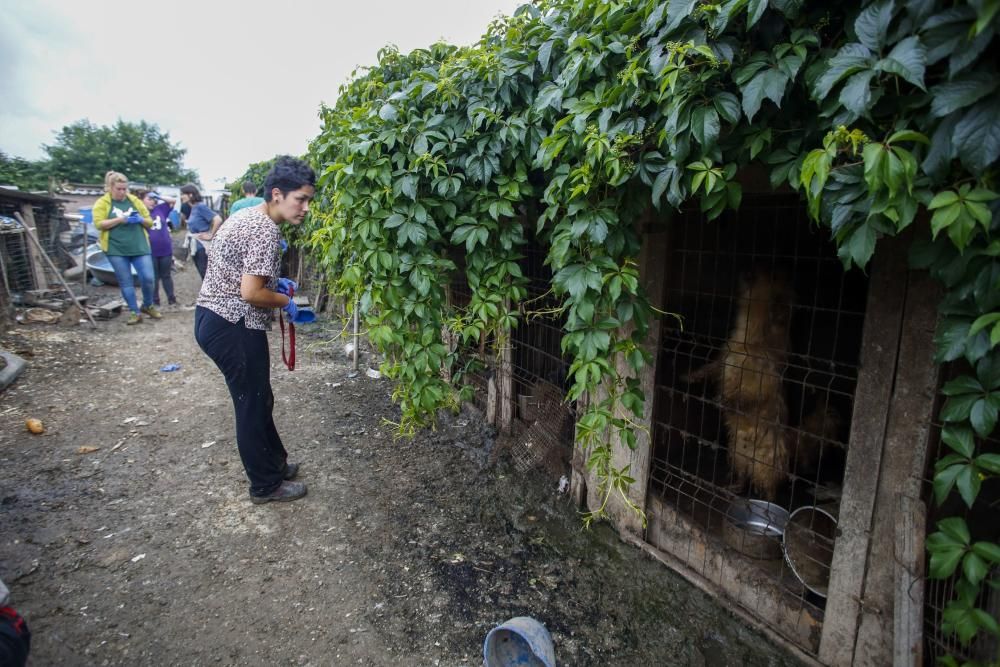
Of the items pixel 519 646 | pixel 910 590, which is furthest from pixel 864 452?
pixel 519 646

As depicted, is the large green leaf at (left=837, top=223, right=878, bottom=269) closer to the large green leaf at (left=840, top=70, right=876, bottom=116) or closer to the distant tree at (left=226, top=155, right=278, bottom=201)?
the large green leaf at (left=840, top=70, right=876, bottom=116)

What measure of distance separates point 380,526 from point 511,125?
247 centimetres

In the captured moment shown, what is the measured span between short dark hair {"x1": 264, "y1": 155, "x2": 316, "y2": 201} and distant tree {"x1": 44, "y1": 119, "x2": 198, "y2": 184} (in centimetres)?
3883

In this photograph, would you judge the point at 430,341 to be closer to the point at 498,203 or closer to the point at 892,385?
the point at 498,203

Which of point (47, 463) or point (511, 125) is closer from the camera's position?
point (511, 125)

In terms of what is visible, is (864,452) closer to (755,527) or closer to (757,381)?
(757,381)

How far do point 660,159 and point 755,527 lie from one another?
2074 millimetres

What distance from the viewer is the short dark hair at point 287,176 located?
3.12m

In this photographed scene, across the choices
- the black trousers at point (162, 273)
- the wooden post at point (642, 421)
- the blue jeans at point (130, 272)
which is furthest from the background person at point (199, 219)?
the wooden post at point (642, 421)

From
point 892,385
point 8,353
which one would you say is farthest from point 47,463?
point 892,385

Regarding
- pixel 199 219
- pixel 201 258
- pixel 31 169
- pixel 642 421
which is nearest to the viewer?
pixel 642 421

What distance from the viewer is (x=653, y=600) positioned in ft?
8.96

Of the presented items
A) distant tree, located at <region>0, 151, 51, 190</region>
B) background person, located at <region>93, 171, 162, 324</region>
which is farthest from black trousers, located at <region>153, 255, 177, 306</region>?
distant tree, located at <region>0, 151, 51, 190</region>

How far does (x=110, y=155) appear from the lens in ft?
113
